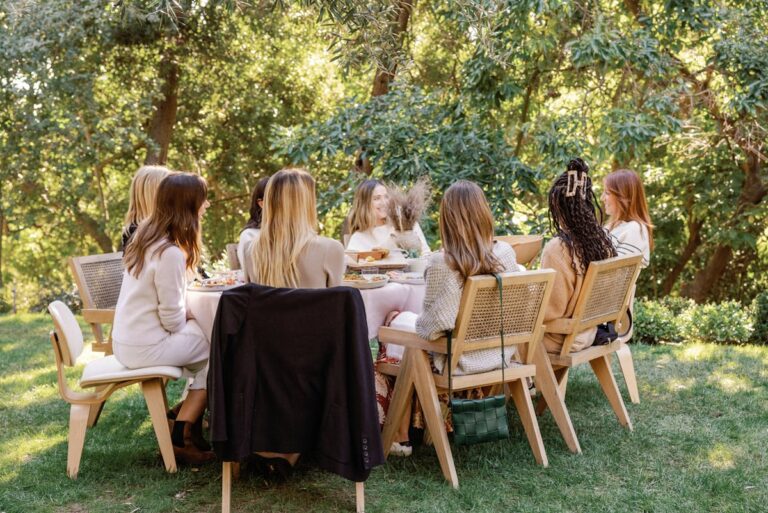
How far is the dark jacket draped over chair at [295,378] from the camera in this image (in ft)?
10.2

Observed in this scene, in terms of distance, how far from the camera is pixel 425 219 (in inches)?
311

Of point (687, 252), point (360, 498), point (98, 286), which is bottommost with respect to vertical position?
point (687, 252)

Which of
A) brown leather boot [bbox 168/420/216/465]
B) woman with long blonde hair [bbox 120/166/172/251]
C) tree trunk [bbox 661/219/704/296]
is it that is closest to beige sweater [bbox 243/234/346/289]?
brown leather boot [bbox 168/420/216/465]

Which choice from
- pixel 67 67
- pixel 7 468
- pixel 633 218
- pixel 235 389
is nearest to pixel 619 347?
pixel 633 218

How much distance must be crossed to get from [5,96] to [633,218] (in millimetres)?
8795

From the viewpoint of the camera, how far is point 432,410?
3.63 meters

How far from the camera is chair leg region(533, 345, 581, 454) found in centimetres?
401

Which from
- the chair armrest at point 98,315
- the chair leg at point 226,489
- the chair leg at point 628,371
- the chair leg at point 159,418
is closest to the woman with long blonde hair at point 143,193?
the chair armrest at point 98,315

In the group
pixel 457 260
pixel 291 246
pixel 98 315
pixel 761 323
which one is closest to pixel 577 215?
pixel 457 260

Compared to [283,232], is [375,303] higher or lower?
lower

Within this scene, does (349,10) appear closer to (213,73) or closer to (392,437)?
(392,437)

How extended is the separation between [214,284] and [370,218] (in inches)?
74.3

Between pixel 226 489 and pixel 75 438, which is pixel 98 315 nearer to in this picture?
pixel 75 438

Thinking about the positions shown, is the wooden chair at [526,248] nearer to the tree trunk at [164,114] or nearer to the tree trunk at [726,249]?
the tree trunk at [726,249]
